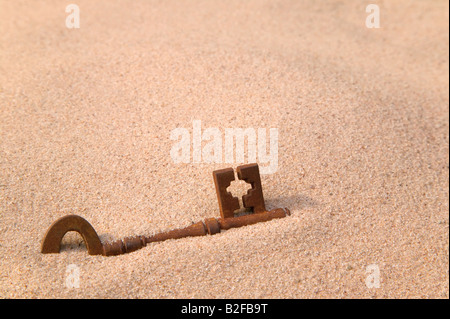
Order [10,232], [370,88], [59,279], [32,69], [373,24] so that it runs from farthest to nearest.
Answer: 1. [373,24]
2. [370,88]
3. [32,69]
4. [10,232]
5. [59,279]

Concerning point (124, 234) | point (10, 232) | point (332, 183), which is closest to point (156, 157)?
point (124, 234)

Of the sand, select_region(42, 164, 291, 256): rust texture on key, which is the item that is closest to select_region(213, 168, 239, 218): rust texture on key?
select_region(42, 164, 291, 256): rust texture on key

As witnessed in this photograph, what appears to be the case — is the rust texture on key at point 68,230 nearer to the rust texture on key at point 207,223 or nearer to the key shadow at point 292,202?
the rust texture on key at point 207,223

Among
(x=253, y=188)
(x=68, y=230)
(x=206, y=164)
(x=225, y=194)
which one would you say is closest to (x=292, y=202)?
(x=253, y=188)

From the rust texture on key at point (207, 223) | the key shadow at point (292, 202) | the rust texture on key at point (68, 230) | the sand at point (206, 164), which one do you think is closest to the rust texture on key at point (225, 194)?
the rust texture on key at point (207, 223)

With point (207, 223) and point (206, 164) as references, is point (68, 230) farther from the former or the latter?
point (206, 164)

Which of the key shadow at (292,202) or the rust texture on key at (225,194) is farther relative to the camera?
the key shadow at (292,202)

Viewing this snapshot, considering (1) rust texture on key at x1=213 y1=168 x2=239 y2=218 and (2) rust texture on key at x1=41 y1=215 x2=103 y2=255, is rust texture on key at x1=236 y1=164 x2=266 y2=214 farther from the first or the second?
(2) rust texture on key at x1=41 y1=215 x2=103 y2=255

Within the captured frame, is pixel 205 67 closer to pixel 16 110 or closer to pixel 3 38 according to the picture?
pixel 16 110
